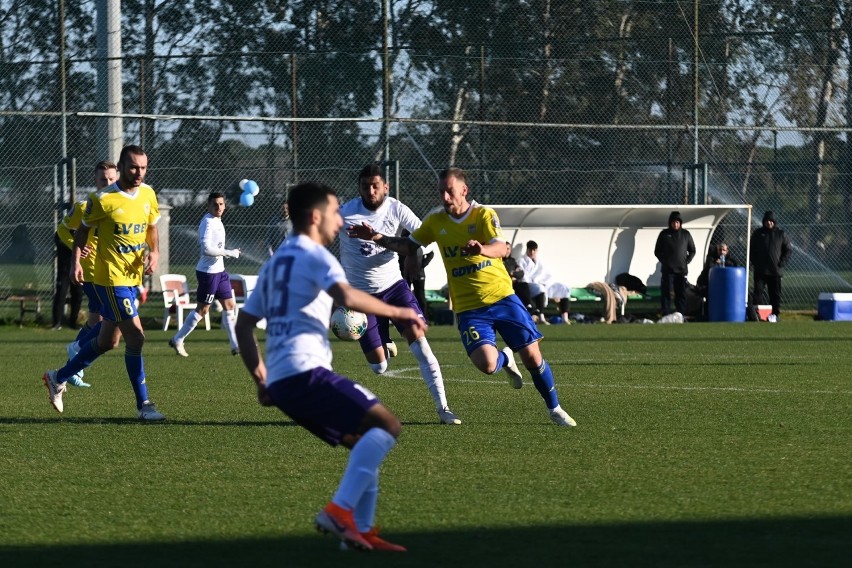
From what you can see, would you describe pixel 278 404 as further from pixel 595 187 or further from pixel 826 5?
pixel 826 5

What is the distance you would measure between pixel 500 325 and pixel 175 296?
12.4 meters

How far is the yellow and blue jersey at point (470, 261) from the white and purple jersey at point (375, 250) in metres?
1.05

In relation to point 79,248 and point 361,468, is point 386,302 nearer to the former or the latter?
point 79,248

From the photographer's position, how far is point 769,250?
23.2m

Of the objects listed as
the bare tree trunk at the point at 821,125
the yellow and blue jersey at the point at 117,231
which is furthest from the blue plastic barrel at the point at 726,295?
the yellow and blue jersey at the point at 117,231

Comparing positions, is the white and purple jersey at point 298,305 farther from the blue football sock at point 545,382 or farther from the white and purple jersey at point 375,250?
the white and purple jersey at point 375,250

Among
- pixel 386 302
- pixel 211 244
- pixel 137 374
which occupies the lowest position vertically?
pixel 137 374

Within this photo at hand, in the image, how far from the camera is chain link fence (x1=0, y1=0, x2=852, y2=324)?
22.7m

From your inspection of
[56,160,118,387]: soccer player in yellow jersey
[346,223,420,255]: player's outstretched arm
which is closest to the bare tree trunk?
[56,160,118,387]: soccer player in yellow jersey

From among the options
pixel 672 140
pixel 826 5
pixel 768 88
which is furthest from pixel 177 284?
pixel 826 5

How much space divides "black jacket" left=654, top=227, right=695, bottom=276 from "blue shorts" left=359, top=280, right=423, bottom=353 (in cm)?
1239

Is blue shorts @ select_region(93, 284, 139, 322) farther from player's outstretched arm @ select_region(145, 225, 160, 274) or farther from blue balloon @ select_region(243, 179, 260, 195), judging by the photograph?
blue balloon @ select_region(243, 179, 260, 195)

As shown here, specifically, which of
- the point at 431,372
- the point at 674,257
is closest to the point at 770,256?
the point at 674,257

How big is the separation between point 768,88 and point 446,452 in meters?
20.3
